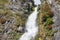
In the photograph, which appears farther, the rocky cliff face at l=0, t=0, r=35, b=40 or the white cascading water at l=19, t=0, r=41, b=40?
the rocky cliff face at l=0, t=0, r=35, b=40

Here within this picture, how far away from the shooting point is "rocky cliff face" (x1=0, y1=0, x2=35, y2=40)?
117 feet

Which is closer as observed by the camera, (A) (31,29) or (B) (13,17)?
(A) (31,29)

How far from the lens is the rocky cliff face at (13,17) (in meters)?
35.6

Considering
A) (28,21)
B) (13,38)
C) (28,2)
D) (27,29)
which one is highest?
(28,2)

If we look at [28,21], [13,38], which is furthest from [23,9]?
[13,38]

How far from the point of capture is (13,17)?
40.9 metres

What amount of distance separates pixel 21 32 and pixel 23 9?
9.98 meters

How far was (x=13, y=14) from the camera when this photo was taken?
4247 cm

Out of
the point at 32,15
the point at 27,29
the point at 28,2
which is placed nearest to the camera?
the point at 27,29

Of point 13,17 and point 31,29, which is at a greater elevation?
point 13,17

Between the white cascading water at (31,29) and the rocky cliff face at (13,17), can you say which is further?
the rocky cliff face at (13,17)

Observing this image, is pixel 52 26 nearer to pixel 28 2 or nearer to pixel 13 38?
pixel 13 38

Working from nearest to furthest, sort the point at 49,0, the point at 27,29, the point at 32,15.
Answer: the point at 27,29 → the point at 49,0 → the point at 32,15

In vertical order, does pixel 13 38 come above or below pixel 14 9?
below
